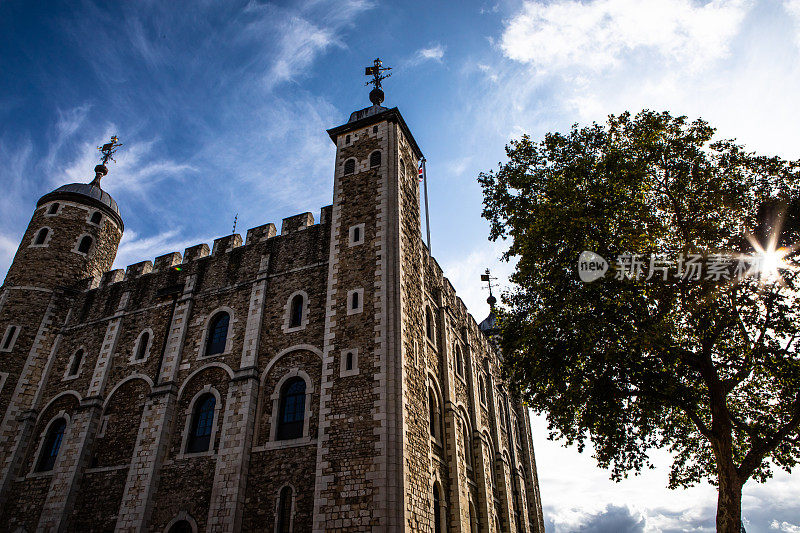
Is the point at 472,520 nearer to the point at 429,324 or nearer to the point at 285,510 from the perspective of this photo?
the point at 429,324

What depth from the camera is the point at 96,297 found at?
2523 centimetres

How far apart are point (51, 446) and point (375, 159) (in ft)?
57.3

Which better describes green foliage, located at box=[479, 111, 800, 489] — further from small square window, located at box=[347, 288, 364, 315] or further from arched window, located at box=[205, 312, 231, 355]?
arched window, located at box=[205, 312, 231, 355]

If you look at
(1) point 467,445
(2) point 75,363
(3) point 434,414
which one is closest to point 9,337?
(2) point 75,363

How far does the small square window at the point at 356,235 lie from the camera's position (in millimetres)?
19125

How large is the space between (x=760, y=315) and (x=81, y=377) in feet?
81.9

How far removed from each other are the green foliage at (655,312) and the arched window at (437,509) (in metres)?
4.29

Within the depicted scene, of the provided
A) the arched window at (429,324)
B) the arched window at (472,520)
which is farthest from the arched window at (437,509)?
the arched window at (429,324)

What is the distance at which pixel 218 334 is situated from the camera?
20.5 m

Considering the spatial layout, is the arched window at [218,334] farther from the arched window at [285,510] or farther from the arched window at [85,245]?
the arched window at [85,245]

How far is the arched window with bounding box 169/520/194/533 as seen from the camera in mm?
16438

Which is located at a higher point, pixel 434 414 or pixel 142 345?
pixel 142 345

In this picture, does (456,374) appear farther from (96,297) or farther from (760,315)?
(96,297)

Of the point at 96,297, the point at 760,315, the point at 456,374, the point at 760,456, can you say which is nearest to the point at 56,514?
the point at 96,297
